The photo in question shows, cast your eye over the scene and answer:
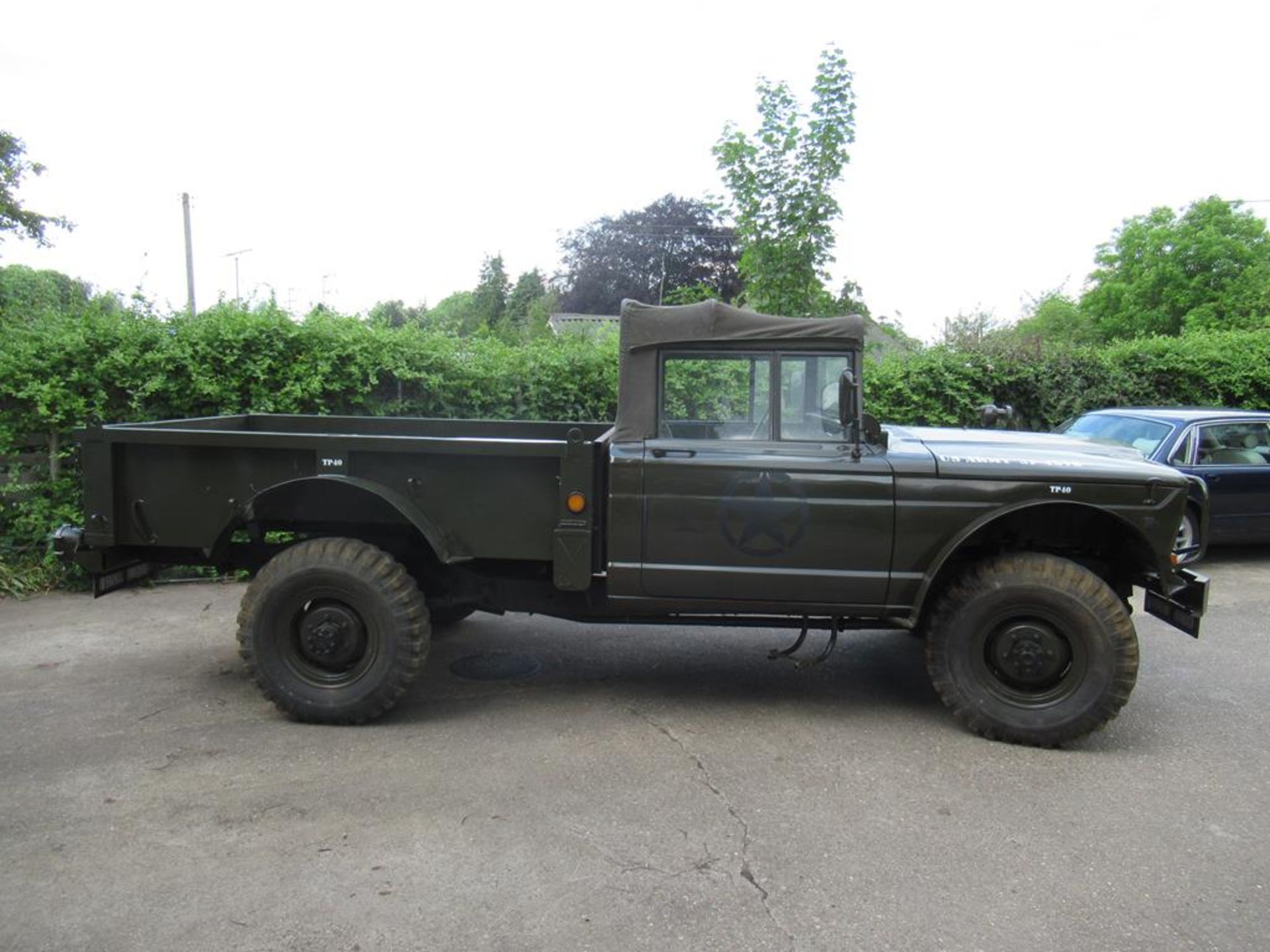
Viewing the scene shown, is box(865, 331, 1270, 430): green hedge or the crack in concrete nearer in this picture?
the crack in concrete

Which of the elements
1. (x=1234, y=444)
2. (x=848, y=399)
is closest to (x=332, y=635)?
(x=848, y=399)

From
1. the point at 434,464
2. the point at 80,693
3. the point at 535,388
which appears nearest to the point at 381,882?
the point at 434,464

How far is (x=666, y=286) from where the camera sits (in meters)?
40.7

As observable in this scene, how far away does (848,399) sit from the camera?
429cm

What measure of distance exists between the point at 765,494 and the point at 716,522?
0.28m

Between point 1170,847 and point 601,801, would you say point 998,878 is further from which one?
point 601,801

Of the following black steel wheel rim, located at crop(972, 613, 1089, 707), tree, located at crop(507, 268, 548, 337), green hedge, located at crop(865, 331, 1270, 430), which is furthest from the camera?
tree, located at crop(507, 268, 548, 337)

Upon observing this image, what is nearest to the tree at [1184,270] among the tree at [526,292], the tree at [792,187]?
the tree at [526,292]

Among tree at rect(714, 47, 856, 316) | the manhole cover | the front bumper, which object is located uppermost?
tree at rect(714, 47, 856, 316)

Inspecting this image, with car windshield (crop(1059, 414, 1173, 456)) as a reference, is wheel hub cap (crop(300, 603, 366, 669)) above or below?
below

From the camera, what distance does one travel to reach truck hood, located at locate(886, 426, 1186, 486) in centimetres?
441

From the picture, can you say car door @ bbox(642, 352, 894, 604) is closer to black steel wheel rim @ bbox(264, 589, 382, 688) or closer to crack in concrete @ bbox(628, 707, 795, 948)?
crack in concrete @ bbox(628, 707, 795, 948)

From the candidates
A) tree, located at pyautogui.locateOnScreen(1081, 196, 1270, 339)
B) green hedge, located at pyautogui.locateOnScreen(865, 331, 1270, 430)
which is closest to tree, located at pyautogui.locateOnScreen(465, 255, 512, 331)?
tree, located at pyautogui.locateOnScreen(1081, 196, 1270, 339)

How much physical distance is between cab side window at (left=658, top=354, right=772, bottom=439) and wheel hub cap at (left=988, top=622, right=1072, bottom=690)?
1595 mm
